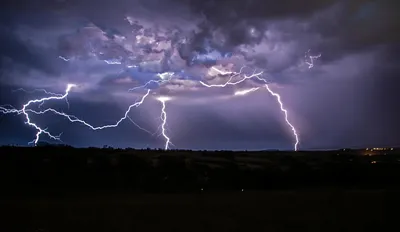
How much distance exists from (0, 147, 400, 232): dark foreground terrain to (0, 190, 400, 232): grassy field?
0.03 metres

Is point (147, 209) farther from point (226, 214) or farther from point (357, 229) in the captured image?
point (357, 229)

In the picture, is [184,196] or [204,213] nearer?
[204,213]

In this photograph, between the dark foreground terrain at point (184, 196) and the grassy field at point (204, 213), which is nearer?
the grassy field at point (204, 213)

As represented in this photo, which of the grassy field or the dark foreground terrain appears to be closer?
the grassy field

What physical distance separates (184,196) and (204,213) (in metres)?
6.47

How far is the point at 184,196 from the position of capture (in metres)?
22.4

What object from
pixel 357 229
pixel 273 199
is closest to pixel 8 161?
pixel 273 199

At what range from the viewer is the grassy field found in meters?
13.3

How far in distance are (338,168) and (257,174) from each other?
7481 mm

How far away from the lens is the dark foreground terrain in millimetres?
13930

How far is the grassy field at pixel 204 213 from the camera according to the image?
43.6 ft

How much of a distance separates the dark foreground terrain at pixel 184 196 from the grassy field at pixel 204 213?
0.11 feet

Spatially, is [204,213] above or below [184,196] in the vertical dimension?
below

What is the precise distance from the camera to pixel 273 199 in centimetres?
2045
